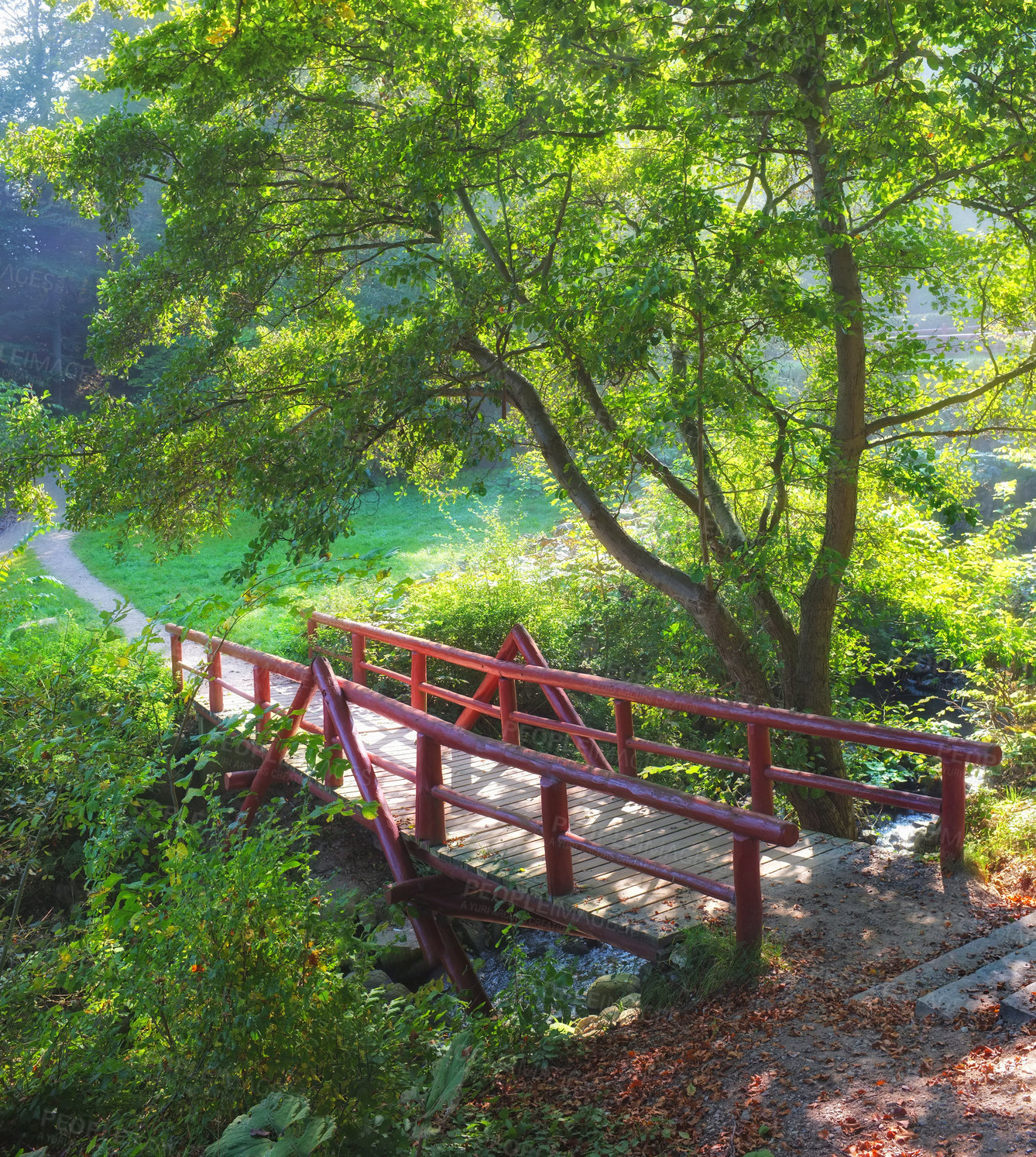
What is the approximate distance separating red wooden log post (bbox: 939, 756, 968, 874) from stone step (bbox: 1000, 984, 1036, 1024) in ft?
4.35

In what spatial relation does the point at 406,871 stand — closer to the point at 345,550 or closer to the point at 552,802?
the point at 552,802

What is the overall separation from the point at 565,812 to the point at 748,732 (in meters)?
1.30

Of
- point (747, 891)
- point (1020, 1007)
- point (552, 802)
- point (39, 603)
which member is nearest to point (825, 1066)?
point (1020, 1007)

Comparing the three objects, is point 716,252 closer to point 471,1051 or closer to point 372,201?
point 372,201

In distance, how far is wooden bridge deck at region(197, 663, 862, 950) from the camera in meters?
4.67

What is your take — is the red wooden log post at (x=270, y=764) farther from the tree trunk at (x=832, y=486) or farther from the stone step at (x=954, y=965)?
the tree trunk at (x=832, y=486)

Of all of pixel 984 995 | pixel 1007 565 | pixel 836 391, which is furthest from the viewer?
pixel 1007 565

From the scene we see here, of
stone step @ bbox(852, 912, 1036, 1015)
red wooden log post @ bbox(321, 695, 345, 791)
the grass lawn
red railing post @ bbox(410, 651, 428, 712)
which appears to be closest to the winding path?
the grass lawn

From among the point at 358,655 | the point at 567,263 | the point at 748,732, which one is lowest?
the point at 358,655

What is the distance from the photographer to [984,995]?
3488 millimetres

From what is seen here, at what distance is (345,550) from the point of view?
21.7m

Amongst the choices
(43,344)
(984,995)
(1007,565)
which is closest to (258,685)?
(984,995)

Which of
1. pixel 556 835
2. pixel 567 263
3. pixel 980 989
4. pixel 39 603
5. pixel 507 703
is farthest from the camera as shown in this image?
pixel 39 603

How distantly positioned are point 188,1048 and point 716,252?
5223 millimetres
